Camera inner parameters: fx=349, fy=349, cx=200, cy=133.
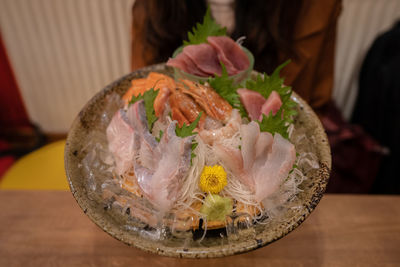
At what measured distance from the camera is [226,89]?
1124 millimetres

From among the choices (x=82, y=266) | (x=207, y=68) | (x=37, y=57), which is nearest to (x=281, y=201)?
(x=207, y=68)

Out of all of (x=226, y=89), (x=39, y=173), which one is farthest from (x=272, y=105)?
(x=39, y=173)

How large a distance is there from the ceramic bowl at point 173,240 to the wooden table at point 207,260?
0.96 feet

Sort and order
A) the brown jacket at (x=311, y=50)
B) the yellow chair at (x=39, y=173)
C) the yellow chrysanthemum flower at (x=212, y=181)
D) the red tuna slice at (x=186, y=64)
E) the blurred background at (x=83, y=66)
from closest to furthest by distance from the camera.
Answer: the yellow chrysanthemum flower at (x=212, y=181) → the red tuna slice at (x=186, y=64) → the yellow chair at (x=39, y=173) → the brown jacket at (x=311, y=50) → the blurred background at (x=83, y=66)

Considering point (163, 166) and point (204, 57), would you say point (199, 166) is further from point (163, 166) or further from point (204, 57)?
point (204, 57)

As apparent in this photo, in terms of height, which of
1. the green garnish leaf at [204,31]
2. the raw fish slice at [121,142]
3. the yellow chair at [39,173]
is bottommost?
the yellow chair at [39,173]

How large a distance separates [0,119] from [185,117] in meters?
2.65

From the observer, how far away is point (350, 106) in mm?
2980

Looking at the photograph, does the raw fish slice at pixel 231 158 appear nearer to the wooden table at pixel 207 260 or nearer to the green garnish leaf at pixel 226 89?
the green garnish leaf at pixel 226 89

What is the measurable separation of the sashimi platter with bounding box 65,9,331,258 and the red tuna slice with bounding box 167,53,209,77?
0.6 inches

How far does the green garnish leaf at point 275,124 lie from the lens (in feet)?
3.19

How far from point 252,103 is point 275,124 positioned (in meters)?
0.13

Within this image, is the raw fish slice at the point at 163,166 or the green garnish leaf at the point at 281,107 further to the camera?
the green garnish leaf at the point at 281,107

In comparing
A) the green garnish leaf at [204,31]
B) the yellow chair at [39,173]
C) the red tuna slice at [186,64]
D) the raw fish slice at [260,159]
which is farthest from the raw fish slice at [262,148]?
the yellow chair at [39,173]
